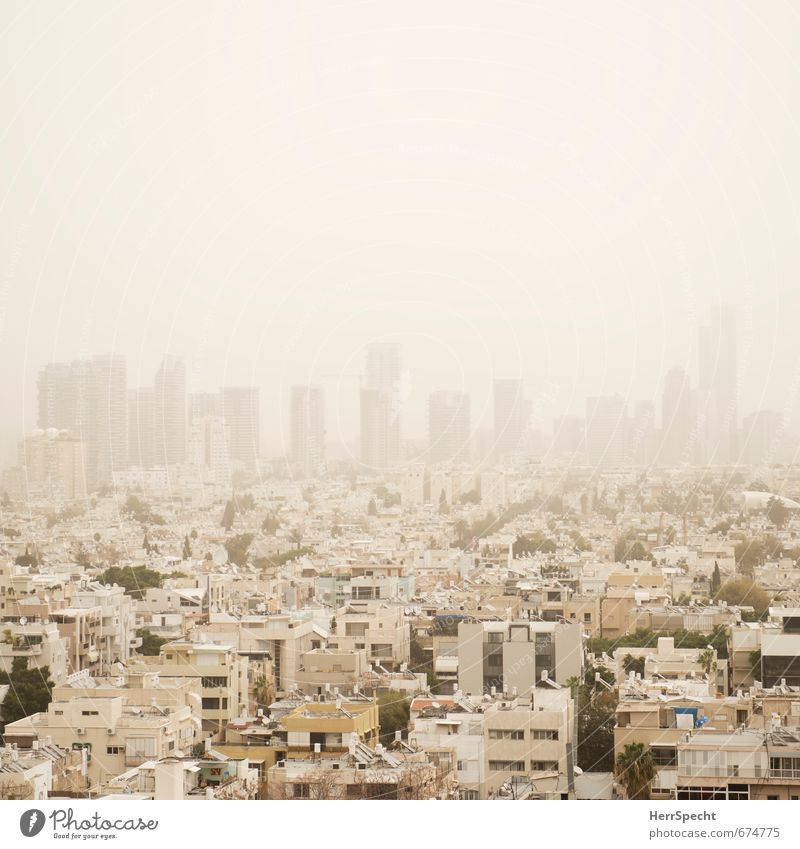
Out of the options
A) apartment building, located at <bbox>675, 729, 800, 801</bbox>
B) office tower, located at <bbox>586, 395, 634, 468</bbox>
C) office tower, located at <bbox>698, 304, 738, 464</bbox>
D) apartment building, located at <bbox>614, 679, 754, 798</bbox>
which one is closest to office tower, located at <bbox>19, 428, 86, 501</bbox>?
office tower, located at <bbox>586, 395, 634, 468</bbox>

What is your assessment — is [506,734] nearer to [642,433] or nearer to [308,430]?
[308,430]

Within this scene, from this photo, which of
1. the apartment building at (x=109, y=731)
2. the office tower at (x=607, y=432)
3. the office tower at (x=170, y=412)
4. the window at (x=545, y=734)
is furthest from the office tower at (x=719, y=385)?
the apartment building at (x=109, y=731)

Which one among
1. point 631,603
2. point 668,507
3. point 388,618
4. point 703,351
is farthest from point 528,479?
point 388,618

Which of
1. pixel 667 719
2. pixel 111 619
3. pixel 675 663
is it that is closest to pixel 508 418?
pixel 111 619

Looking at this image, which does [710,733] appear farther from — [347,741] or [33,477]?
[33,477]

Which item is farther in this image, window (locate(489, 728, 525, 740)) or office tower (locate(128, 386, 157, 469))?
office tower (locate(128, 386, 157, 469))
